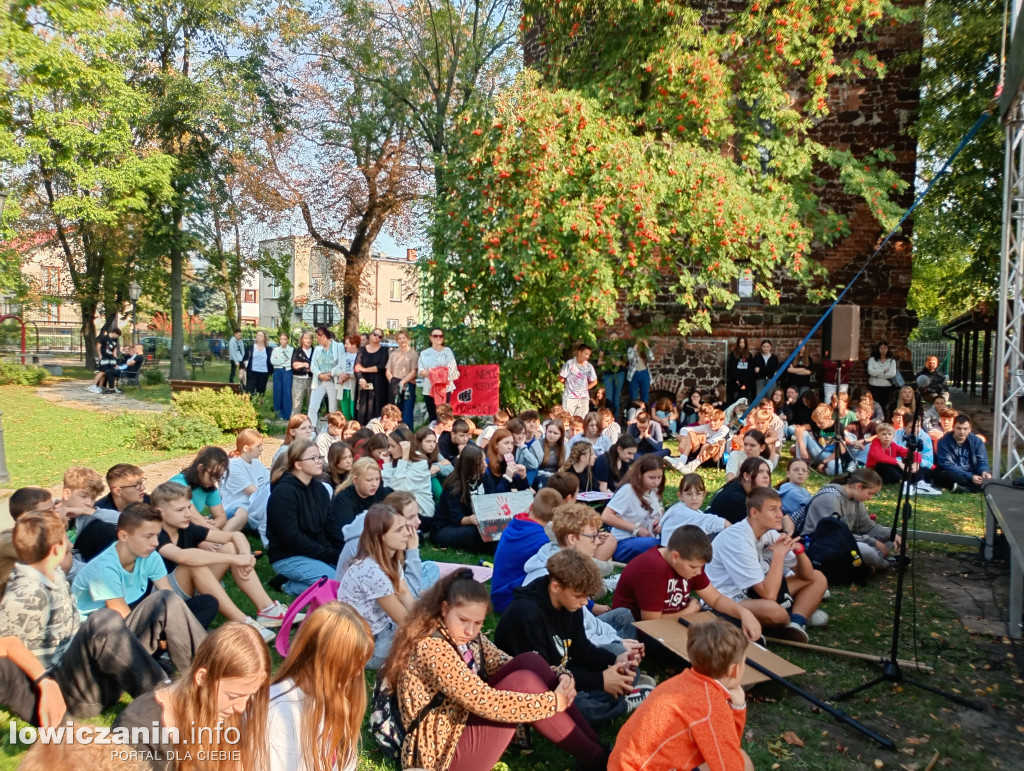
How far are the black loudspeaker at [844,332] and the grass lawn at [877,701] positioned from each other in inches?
120

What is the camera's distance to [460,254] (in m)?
14.1

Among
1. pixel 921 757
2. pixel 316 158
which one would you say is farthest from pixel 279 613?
pixel 316 158

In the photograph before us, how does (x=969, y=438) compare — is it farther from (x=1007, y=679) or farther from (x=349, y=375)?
(x=349, y=375)

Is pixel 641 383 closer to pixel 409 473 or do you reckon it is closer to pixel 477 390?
pixel 477 390

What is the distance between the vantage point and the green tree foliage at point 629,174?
1249 centimetres

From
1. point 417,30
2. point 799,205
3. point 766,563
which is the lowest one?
point 766,563

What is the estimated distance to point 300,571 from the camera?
245 inches

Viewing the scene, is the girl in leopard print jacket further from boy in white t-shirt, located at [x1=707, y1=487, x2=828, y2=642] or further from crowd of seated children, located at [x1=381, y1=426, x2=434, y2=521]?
crowd of seated children, located at [x1=381, y1=426, x2=434, y2=521]

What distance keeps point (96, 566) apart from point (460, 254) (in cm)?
1023

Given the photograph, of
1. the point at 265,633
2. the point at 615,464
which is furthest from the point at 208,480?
the point at 615,464

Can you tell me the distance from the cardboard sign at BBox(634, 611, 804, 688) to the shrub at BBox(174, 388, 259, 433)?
10.5m

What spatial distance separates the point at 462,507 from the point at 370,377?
19.2ft

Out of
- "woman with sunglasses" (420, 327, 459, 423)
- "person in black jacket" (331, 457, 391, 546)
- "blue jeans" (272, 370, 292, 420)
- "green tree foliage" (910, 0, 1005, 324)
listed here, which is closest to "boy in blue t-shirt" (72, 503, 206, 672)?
"person in black jacket" (331, 457, 391, 546)

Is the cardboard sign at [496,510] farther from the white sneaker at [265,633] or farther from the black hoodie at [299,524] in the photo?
the white sneaker at [265,633]
